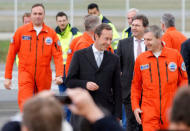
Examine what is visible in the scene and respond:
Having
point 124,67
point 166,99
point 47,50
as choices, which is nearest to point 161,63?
point 166,99

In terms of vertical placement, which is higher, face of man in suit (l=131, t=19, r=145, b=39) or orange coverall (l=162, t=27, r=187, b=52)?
face of man in suit (l=131, t=19, r=145, b=39)

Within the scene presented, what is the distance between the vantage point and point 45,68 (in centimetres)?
892

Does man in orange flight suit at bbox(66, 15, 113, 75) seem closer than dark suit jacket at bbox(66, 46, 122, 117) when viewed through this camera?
No

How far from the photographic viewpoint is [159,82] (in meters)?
6.69

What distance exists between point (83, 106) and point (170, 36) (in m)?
6.84

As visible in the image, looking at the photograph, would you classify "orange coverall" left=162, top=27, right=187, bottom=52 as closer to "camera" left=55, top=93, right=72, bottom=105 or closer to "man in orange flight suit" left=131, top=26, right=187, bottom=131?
"man in orange flight suit" left=131, top=26, right=187, bottom=131

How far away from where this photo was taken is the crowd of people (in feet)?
8.70

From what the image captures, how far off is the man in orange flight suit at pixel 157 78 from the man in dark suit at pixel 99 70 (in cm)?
29

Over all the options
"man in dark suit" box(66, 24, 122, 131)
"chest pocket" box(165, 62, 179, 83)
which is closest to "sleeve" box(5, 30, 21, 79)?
"man in dark suit" box(66, 24, 122, 131)

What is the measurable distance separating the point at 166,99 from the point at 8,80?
9.99 ft

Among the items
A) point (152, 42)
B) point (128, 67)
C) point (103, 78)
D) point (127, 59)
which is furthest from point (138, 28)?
point (103, 78)

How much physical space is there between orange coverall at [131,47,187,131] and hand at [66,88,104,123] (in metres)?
3.90

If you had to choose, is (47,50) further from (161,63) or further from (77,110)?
(77,110)

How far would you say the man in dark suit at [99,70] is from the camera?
22.3ft
